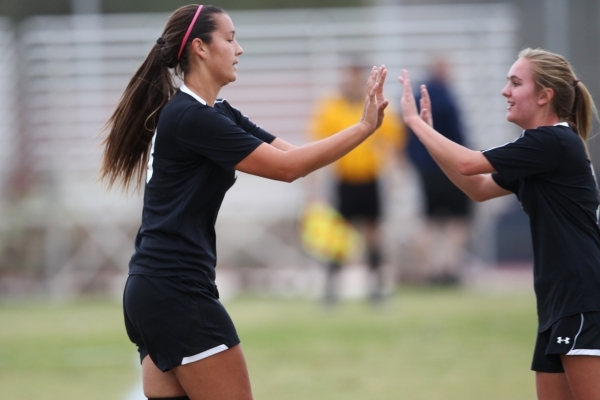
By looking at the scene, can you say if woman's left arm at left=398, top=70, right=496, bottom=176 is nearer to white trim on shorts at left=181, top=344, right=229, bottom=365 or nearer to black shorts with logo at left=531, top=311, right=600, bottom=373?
black shorts with logo at left=531, top=311, right=600, bottom=373

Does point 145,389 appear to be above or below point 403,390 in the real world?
above

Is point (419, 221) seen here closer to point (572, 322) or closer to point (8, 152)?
point (8, 152)

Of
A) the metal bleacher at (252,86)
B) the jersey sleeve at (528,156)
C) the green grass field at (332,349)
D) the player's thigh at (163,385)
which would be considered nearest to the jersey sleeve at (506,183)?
the jersey sleeve at (528,156)

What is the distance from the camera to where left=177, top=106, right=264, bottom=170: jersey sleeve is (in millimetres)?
3512

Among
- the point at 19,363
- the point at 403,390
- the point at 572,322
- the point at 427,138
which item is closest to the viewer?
the point at 572,322

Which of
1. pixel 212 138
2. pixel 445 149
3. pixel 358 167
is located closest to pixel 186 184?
pixel 212 138

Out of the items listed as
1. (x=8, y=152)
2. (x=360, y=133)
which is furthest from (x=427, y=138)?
(x=8, y=152)

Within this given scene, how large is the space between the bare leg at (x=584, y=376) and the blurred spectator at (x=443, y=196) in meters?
7.58

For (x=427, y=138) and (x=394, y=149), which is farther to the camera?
(x=394, y=149)

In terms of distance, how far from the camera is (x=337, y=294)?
10.5 m

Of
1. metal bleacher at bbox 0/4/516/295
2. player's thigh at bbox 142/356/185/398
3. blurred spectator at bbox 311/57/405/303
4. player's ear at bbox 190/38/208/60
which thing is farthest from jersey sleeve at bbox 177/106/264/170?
metal bleacher at bbox 0/4/516/295

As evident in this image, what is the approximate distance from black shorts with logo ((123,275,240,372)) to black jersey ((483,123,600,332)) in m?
1.29

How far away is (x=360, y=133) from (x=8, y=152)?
10.9 meters

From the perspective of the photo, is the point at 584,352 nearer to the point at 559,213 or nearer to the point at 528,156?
the point at 559,213
